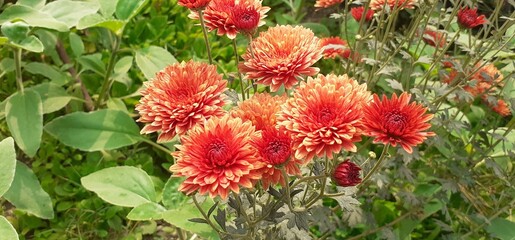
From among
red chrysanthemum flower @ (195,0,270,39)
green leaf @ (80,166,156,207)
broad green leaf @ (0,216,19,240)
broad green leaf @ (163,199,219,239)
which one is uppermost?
red chrysanthemum flower @ (195,0,270,39)

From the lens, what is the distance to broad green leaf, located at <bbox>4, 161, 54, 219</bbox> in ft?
5.23

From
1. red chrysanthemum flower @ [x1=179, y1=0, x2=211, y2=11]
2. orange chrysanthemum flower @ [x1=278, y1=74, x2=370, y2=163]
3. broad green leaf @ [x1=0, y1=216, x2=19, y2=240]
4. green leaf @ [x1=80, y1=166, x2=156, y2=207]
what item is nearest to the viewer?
orange chrysanthemum flower @ [x1=278, y1=74, x2=370, y2=163]

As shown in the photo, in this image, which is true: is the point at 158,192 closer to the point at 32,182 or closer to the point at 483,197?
the point at 32,182

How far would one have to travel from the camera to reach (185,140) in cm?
93

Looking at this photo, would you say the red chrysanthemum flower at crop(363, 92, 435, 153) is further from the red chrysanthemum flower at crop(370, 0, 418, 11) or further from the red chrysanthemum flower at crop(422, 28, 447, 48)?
the red chrysanthemum flower at crop(422, 28, 447, 48)

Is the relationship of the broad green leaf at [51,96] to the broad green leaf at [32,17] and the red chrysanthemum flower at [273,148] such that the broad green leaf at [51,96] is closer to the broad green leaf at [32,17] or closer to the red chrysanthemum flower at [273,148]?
the broad green leaf at [32,17]

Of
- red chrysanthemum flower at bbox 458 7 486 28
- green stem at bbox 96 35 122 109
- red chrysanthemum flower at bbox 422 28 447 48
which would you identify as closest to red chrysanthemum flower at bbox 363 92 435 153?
red chrysanthemum flower at bbox 458 7 486 28

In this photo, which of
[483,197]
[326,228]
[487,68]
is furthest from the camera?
[483,197]

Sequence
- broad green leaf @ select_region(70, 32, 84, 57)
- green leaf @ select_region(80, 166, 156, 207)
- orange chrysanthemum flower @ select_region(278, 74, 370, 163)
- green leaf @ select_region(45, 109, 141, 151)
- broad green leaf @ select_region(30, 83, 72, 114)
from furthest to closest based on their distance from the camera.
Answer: broad green leaf @ select_region(70, 32, 84, 57) → broad green leaf @ select_region(30, 83, 72, 114) → green leaf @ select_region(45, 109, 141, 151) → green leaf @ select_region(80, 166, 156, 207) → orange chrysanthemum flower @ select_region(278, 74, 370, 163)

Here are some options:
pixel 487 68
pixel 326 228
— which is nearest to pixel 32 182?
pixel 326 228

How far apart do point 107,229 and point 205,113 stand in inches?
36.8

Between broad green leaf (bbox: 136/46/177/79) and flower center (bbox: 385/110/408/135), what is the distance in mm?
987

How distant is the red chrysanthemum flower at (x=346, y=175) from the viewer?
94 cm

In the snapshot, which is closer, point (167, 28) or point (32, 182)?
point (32, 182)
